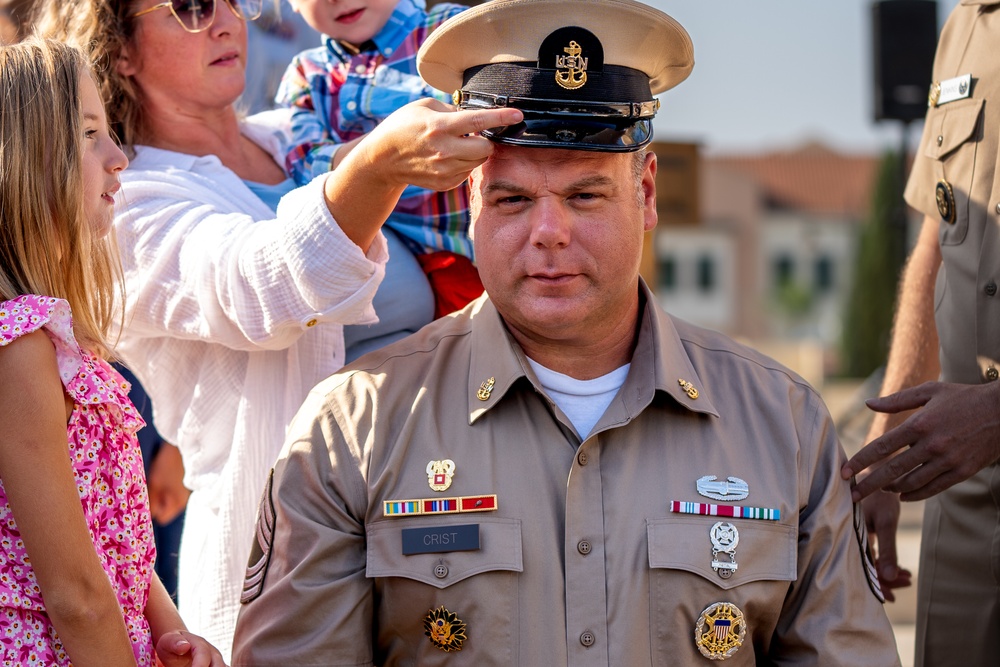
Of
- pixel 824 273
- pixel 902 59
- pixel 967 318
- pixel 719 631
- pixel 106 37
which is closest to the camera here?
pixel 719 631

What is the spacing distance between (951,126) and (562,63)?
1.26m

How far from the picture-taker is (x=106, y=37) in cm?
286

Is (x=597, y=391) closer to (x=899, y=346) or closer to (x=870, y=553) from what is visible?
(x=870, y=553)

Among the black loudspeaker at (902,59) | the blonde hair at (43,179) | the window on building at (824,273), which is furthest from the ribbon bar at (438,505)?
the window on building at (824,273)

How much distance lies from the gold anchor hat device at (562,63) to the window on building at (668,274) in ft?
171

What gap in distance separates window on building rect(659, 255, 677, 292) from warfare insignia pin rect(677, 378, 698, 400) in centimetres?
5225

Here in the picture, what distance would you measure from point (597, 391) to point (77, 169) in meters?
1.15

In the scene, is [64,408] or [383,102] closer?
[64,408]

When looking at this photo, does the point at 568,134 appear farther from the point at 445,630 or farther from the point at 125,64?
the point at 125,64

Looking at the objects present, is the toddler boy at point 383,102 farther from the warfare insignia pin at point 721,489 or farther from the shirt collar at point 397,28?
the warfare insignia pin at point 721,489

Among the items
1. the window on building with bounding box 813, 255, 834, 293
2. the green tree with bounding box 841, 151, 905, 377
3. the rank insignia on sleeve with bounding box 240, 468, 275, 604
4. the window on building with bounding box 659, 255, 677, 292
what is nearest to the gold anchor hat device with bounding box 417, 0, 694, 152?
the rank insignia on sleeve with bounding box 240, 468, 275, 604

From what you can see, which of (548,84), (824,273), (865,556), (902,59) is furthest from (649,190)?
(824,273)

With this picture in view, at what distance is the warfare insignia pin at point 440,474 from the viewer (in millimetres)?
2434

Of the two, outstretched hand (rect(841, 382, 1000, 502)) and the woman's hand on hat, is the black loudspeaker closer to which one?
outstretched hand (rect(841, 382, 1000, 502))
